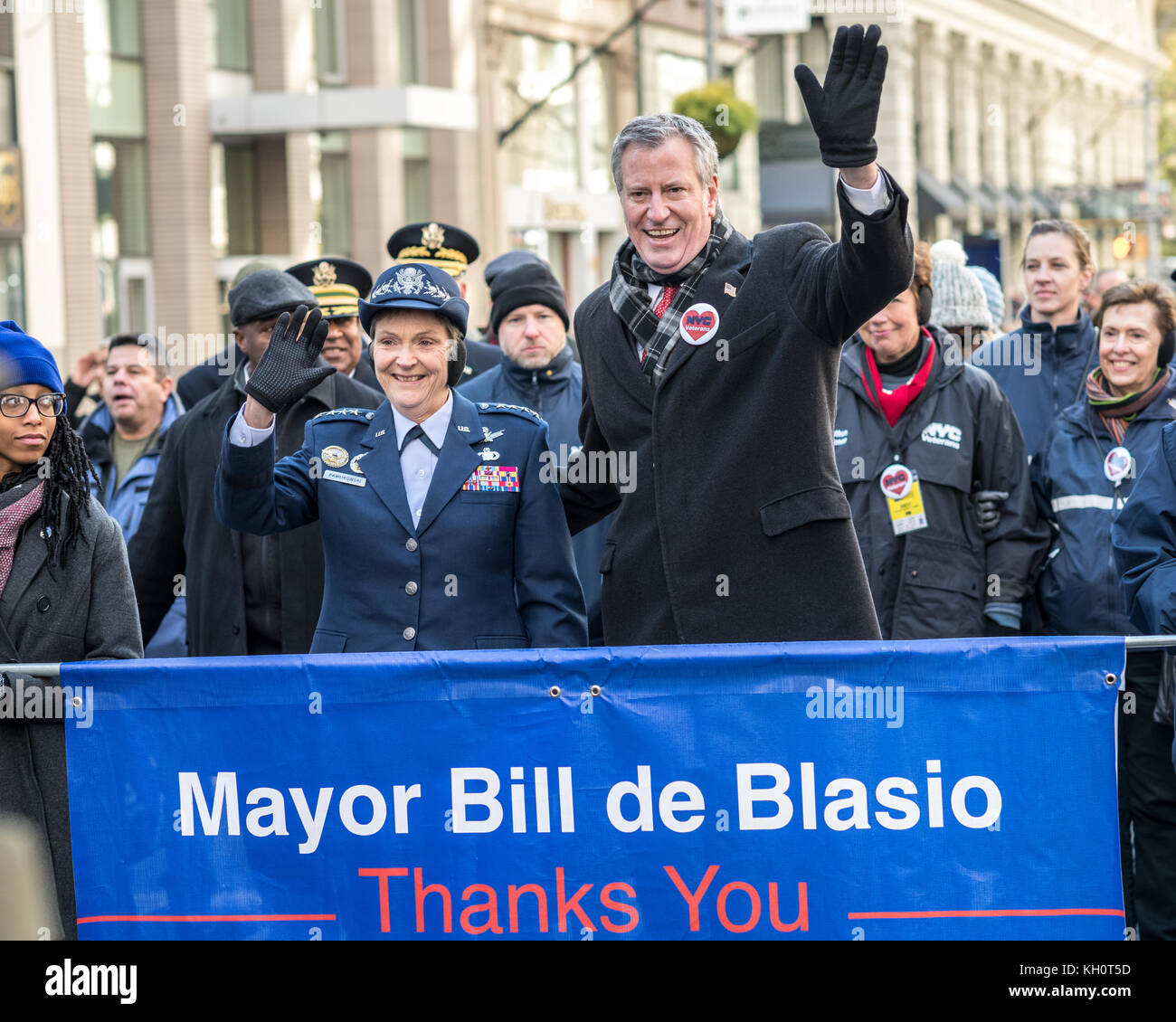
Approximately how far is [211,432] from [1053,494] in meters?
3.02

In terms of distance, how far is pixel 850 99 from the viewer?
12.3 feet

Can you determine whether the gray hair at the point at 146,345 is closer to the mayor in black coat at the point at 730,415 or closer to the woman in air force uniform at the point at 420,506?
the woman in air force uniform at the point at 420,506

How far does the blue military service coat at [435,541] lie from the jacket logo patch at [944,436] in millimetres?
1919

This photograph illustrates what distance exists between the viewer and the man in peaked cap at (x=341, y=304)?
7.29 m

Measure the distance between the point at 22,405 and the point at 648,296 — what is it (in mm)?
1626

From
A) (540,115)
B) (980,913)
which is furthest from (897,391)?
(540,115)

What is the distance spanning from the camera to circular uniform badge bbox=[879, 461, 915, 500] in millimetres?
6148

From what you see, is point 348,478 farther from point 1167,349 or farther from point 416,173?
point 416,173

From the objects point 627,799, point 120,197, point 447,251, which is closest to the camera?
point 627,799

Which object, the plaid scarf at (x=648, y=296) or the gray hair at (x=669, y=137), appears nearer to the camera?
the gray hair at (x=669, y=137)

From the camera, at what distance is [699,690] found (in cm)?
392

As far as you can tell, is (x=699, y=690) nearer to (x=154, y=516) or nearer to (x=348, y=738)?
(x=348, y=738)

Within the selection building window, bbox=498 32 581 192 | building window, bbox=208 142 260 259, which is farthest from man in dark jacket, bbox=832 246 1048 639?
building window, bbox=498 32 581 192

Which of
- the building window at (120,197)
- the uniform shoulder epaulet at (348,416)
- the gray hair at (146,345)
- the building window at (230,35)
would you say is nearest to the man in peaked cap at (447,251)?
the gray hair at (146,345)
